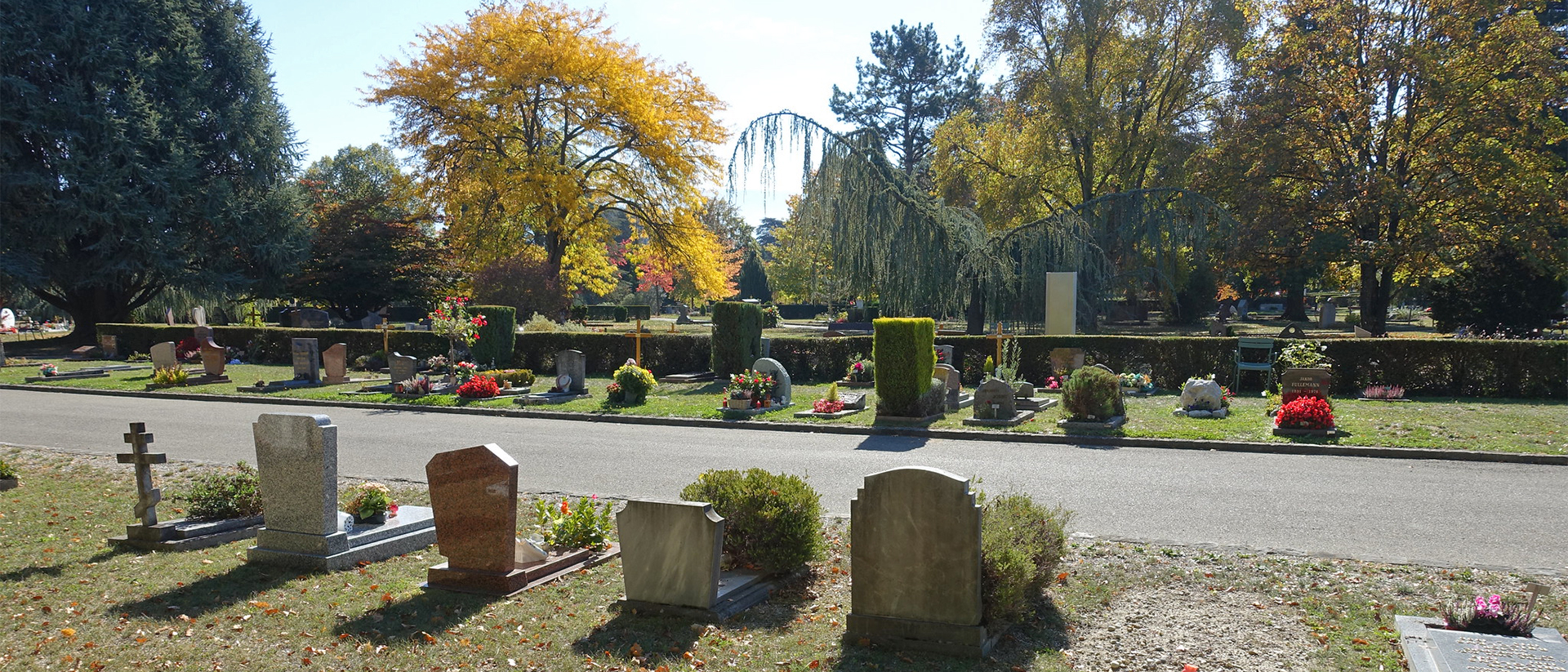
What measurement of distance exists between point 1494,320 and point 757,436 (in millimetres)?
29756

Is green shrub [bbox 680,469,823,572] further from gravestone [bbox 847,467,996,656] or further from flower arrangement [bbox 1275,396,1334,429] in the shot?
flower arrangement [bbox 1275,396,1334,429]

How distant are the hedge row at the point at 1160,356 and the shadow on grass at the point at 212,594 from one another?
10272mm

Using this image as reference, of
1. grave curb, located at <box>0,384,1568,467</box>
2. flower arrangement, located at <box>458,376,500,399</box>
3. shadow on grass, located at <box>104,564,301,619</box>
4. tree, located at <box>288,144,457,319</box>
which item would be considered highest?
tree, located at <box>288,144,457,319</box>

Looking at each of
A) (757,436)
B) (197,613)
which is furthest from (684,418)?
(197,613)

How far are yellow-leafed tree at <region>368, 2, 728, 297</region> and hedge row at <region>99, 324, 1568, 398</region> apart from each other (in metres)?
9.98

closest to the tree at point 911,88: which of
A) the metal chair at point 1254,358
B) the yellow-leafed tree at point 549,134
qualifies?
the yellow-leafed tree at point 549,134

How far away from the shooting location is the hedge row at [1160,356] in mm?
16938

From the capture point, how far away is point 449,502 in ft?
20.7

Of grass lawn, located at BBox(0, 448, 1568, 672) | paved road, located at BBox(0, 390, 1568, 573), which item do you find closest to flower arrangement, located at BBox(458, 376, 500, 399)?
paved road, located at BBox(0, 390, 1568, 573)

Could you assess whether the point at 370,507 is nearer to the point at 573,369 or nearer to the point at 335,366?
the point at 573,369

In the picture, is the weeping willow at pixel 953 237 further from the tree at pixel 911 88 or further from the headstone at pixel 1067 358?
the tree at pixel 911 88

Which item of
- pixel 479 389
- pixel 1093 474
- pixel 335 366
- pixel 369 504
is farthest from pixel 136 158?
pixel 1093 474

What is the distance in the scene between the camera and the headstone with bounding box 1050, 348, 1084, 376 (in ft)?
64.8

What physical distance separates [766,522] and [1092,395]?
8854mm
